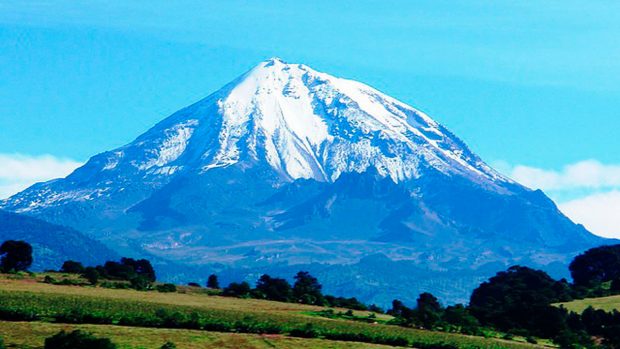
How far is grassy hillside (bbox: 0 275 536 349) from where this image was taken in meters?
83.8

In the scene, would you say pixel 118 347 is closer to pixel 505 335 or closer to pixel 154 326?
pixel 154 326

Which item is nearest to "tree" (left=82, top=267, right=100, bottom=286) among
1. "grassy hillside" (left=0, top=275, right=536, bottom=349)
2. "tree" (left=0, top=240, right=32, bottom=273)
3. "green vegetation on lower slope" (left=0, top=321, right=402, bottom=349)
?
"grassy hillside" (left=0, top=275, right=536, bottom=349)

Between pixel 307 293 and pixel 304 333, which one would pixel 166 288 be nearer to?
pixel 307 293

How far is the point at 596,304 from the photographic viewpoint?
15138 centimetres

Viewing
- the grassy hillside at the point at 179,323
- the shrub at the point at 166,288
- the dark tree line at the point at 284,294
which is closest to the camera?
the grassy hillside at the point at 179,323

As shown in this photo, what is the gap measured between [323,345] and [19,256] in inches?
3153

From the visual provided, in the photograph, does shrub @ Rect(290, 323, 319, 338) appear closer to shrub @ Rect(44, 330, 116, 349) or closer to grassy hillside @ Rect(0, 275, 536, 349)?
grassy hillside @ Rect(0, 275, 536, 349)

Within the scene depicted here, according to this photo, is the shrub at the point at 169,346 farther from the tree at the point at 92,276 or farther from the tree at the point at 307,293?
the tree at the point at 307,293

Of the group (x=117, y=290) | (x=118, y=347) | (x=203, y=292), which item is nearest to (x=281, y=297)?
(x=203, y=292)

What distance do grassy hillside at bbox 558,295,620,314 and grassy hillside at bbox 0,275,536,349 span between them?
37.4 metres

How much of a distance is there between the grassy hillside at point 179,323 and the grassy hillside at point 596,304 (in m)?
37.4

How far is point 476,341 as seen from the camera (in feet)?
354

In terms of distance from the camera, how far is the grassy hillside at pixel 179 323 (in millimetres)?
83812

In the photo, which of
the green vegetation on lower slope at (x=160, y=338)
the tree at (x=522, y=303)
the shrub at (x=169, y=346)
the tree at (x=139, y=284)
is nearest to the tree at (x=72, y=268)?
the tree at (x=139, y=284)
